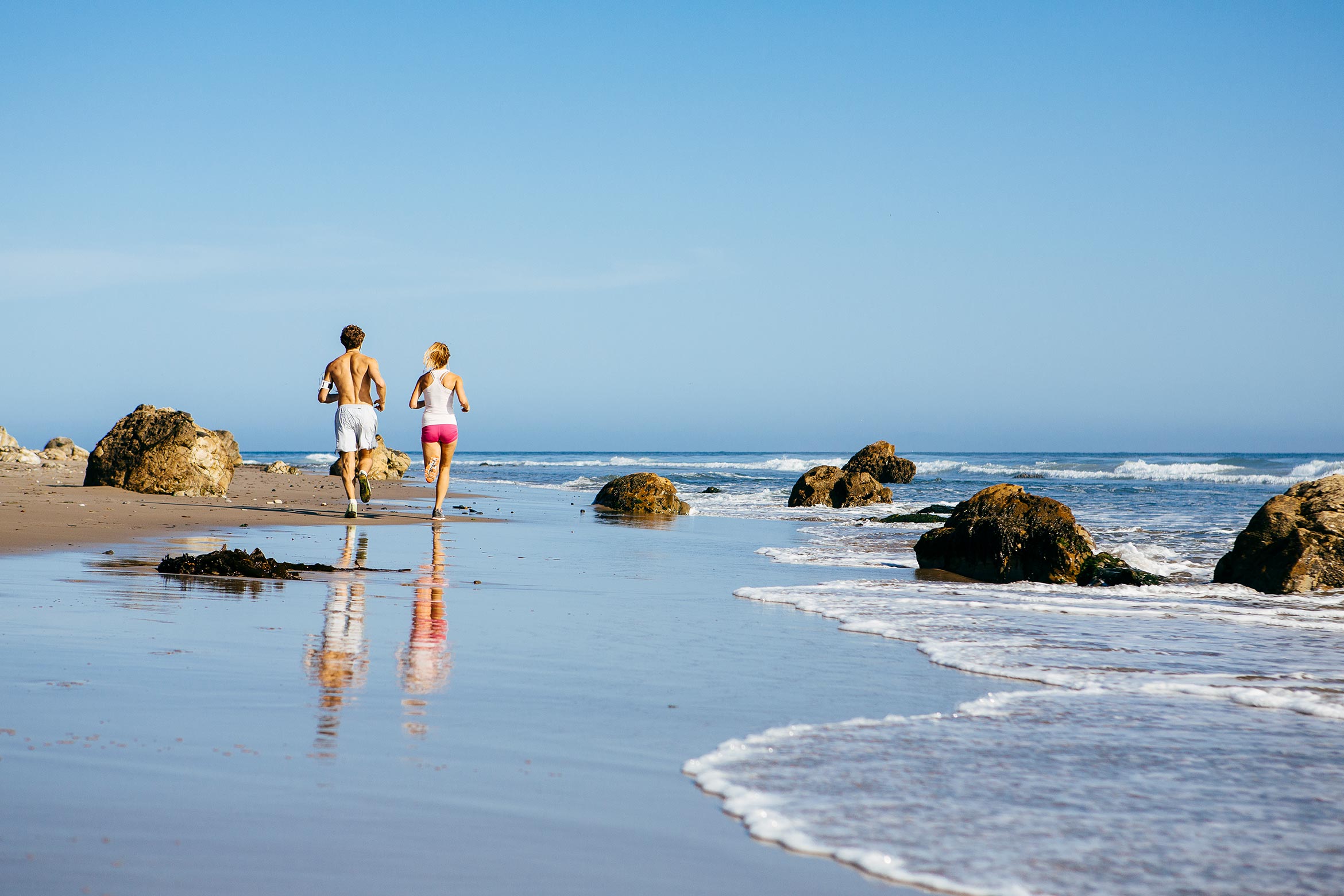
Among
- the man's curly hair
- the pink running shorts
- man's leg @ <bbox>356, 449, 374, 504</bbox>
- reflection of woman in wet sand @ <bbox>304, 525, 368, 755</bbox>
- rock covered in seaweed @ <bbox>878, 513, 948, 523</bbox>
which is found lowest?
rock covered in seaweed @ <bbox>878, 513, 948, 523</bbox>

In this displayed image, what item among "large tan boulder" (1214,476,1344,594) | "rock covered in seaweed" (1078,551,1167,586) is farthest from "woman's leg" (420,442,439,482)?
"large tan boulder" (1214,476,1344,594)

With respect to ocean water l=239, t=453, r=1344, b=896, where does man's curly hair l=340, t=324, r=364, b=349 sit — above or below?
above

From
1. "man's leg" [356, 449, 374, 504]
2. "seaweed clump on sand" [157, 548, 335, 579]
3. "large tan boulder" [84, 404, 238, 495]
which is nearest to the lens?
"seaweed clump on sand" [157, 548, 335, 579]

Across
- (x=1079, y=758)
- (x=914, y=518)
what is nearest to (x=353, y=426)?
(x=914, y=518)

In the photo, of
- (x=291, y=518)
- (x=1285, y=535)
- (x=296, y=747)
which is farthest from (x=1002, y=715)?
(x=291, y=518)

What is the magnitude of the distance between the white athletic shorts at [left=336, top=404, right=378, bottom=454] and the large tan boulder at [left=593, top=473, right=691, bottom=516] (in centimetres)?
560

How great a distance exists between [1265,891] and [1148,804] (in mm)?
486

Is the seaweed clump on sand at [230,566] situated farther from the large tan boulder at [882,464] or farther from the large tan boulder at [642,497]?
the large tan boulder at [882,464]

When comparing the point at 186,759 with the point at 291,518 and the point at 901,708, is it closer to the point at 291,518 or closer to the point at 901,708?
the point at 901,708

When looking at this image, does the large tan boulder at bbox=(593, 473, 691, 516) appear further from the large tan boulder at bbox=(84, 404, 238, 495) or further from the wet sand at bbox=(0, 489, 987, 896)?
the wet sand at bbox=(0, 489, 987, 896)

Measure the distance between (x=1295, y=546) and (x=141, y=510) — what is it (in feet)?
32.8

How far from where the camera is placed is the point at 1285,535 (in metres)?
7.68

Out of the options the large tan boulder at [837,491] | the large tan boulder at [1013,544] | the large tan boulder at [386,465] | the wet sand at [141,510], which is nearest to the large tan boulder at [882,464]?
the large tan boulder at [837,491]

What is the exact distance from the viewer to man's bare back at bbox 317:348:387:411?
10852 millimetres
